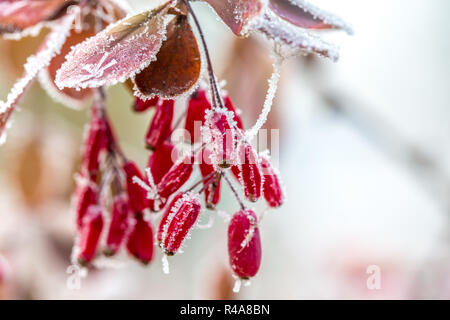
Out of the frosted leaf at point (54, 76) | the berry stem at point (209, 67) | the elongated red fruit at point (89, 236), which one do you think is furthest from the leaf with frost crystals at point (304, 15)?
the elongated red fruit at point (89, 236)

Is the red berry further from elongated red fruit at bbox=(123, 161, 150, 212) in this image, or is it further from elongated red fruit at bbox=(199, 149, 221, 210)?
elongated red fruit at bbox=(123, 161, 150, 212)

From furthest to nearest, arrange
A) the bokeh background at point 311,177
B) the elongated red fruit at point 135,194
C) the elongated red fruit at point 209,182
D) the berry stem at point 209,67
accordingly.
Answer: the bokeh background at point 311,177 → the elongated red fruit at point 135,194 → the elongated red fruit at point 209,182 → the berry stem at point 209,67

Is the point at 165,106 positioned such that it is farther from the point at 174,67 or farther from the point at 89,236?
the point at 89,236

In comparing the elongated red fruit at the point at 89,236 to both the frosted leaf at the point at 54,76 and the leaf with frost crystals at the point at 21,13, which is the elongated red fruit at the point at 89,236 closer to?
the frosted leaf at the point at 54,76

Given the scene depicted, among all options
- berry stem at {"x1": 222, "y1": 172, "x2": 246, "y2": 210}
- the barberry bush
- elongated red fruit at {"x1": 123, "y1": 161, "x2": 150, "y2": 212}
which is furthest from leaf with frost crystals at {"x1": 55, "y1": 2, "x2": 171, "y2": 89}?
elongated red fruit at {"x1": 123, "y1": 161, "x2": 150, "y2": 212}

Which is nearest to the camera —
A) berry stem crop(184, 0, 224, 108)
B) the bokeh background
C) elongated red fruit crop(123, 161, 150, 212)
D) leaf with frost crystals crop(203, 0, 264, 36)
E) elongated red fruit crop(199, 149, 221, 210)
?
leaf with frost crystals crop(203, 0, 264, 36)
